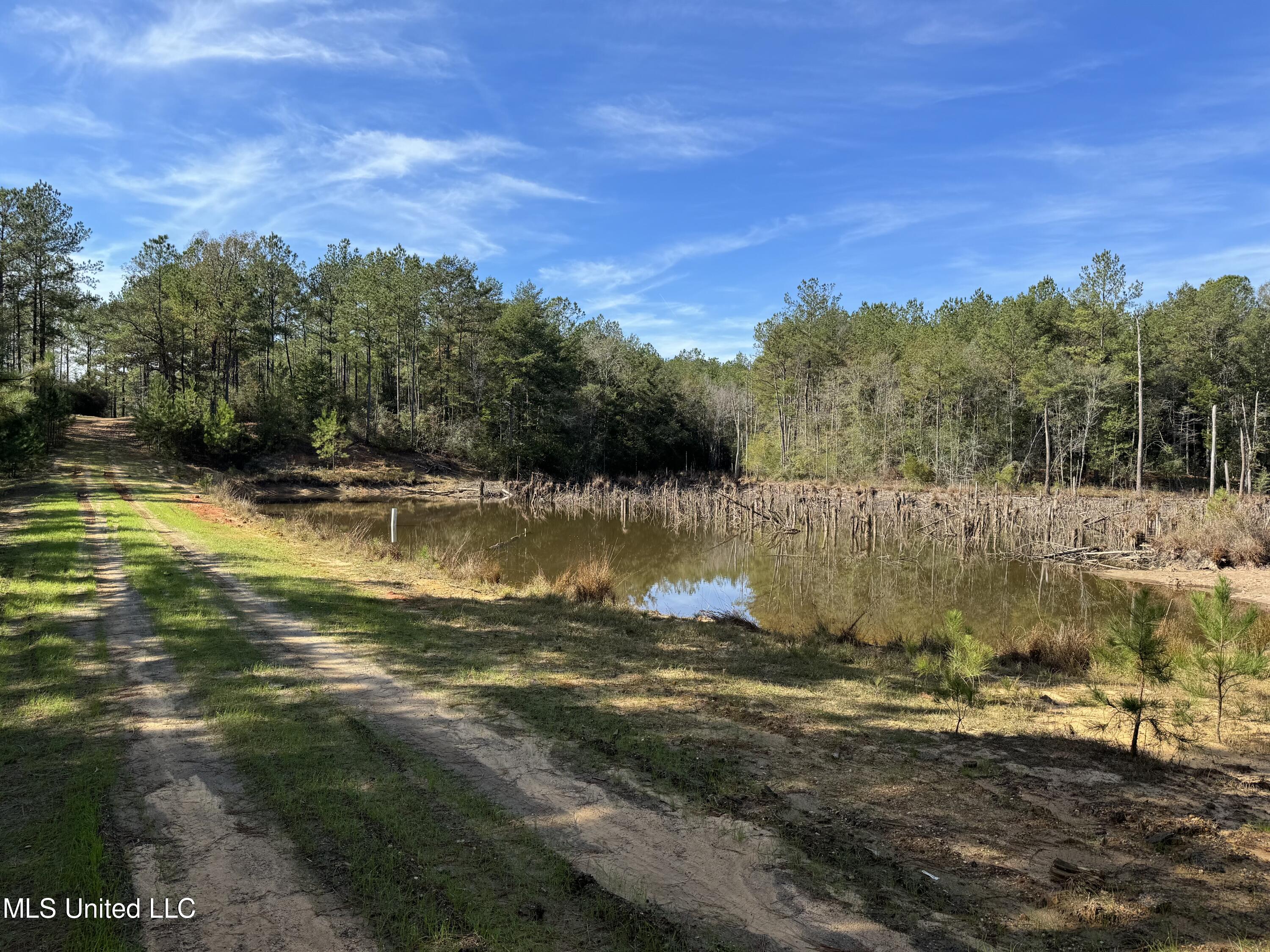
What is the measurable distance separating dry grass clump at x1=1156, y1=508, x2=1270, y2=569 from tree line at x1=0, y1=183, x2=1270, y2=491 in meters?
17.9

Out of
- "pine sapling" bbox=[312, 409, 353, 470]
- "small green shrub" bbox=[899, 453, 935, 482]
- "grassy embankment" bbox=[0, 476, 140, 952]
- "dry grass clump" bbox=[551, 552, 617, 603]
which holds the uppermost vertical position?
"pine sapling" bbox=[312, 409, 353, 470]

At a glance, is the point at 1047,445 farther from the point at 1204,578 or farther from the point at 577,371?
the point at 577,371

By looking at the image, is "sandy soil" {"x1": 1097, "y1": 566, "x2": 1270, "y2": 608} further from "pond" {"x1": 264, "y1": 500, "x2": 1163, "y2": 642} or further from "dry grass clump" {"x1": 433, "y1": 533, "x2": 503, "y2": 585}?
"dry grass clump" {"x1": 433, "y1": 533, "x2": 503, "y2": 585}

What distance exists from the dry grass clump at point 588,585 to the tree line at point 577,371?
28.7 m

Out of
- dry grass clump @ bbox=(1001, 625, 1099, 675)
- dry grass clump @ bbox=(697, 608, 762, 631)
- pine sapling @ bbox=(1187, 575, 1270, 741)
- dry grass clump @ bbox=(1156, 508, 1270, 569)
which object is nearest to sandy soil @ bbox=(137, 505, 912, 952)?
pine sapling @ bbox=(1187, 575, 1270, 741)

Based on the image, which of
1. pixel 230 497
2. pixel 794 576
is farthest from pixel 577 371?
pixel 794 576

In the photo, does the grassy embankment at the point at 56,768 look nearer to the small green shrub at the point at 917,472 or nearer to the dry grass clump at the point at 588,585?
the dry grass clump at the point at 588,585

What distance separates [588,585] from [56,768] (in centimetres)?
859

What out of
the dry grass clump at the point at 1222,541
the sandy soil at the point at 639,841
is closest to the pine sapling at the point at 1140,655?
the sandy soil at the point at 639,841

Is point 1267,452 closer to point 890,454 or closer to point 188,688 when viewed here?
point 890,454

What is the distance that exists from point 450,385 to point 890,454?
34308mm

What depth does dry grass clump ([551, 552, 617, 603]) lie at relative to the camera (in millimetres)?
12320

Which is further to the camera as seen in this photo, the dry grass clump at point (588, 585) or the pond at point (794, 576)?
the pond at point (794, 576)

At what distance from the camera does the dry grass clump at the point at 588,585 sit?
12.3 meters
